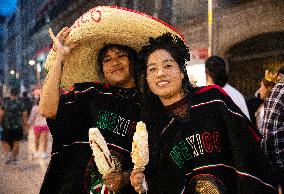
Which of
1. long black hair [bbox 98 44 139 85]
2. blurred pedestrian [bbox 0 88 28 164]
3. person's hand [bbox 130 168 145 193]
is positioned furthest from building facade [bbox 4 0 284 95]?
person's hand [bbox 130 168 145 193]

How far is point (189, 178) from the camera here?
2.58m

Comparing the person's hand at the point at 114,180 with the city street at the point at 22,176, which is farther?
the city street at the point at 22,176

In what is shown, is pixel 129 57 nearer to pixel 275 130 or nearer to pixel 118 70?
pixel 118 70

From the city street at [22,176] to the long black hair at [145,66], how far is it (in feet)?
15.9

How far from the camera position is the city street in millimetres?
7402

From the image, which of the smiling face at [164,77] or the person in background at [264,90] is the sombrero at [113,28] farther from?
the person in background at [264,90]

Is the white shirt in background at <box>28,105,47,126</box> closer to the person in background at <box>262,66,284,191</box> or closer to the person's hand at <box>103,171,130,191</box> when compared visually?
the person in background at <box>262,66,284,191</box>

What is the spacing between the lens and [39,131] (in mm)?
10539

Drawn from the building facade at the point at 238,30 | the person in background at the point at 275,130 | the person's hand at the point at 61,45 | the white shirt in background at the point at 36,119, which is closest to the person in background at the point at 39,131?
the white shirt in background at the point at 36,119

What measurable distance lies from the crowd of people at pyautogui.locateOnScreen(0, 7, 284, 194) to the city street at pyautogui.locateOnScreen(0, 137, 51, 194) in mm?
4298

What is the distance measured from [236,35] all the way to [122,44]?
32.9ft

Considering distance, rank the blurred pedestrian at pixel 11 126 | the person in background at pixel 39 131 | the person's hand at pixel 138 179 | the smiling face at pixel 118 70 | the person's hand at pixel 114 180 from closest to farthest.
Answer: the person's hand at pixel 138 179 → the person's hand at pixel 114 180 → the smiling face at pixel 118 70 → the blurred pedestrian at pixel 11 126 → the person in background at pixel 39 131

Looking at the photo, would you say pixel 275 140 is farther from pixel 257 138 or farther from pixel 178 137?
pixel 178 137

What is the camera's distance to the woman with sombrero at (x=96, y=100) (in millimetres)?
3066
